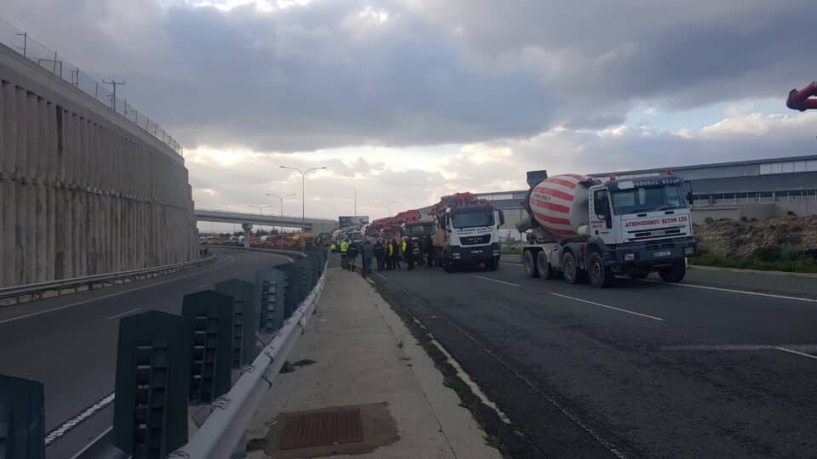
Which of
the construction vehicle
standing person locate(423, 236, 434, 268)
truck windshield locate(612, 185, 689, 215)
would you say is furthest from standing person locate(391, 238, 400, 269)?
truck windshield locate(612, 185, 689, 215)

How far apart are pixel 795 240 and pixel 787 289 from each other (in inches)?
900

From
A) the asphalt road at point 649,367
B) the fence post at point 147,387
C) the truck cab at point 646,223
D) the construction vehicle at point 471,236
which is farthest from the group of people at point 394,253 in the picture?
the fence post at point 147,387

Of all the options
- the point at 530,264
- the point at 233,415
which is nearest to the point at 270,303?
the point at 233,415

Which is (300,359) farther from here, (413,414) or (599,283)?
(599,283)

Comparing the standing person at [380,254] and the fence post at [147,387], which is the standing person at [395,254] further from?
the fence post at [147,387]

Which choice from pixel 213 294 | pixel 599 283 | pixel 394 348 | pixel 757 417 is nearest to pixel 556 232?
pixel 599 283

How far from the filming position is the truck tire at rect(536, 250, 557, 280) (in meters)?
26.5

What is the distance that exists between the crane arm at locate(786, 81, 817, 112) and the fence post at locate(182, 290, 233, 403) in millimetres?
9019

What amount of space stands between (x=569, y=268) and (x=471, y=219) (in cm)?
1073

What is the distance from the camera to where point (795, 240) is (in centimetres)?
3925

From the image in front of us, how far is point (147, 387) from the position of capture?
4.02 m

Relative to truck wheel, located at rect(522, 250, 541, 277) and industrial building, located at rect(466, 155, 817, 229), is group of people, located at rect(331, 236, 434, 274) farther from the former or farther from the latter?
industrial building, located at rect(466, 155, 817, 229)

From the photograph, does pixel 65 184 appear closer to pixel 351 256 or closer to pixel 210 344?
pixel 351 256

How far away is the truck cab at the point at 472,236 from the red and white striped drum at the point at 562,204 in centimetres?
703
